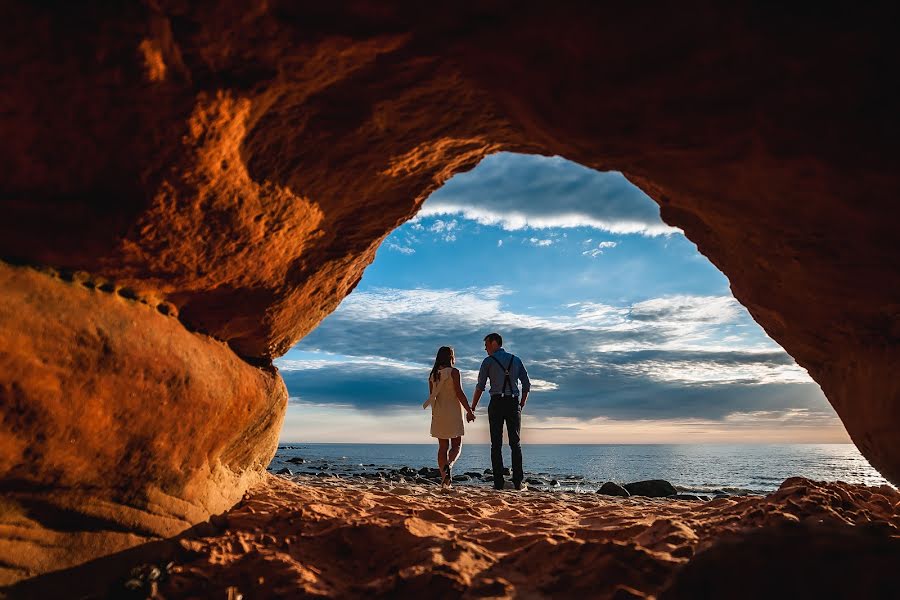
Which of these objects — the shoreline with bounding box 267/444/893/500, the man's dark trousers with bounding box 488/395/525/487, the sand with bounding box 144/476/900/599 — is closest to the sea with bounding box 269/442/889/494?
the shoreline with bounding box 267/444/893/500

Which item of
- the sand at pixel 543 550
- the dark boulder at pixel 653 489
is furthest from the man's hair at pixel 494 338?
the dark boulder at pixel 653 489

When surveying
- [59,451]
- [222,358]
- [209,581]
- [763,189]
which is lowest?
[209,581]

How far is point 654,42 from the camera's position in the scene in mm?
2135

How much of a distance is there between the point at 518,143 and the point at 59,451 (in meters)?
3.69

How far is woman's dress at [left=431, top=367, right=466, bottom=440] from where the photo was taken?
6809 mm

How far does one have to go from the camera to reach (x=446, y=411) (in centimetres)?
684

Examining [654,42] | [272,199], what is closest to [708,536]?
[654,42]

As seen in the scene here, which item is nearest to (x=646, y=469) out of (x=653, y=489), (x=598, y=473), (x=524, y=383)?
(x=598, y=473)

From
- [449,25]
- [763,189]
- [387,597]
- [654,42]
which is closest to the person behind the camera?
[654,42]

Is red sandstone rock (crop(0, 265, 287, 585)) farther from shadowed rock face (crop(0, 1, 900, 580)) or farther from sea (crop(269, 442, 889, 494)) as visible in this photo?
sea (crop(269, 442, 889, 494))

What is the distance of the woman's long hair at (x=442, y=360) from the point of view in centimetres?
708

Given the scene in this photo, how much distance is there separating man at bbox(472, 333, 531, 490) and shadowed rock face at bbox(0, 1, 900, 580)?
3726 mm

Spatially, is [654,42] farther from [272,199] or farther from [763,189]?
[272,199]

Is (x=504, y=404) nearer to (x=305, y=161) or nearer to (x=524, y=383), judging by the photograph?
(x=524, y=383)
